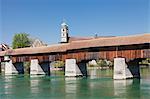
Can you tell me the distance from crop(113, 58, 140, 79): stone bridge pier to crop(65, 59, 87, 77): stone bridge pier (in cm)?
607

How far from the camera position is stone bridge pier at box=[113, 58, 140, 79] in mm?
31172

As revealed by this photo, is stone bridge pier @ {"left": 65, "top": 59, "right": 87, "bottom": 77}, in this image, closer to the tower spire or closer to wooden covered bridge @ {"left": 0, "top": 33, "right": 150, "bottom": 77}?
wooden covered bridge @ {"left": 0, "top": 33, "right": 150, "bottom": 77}

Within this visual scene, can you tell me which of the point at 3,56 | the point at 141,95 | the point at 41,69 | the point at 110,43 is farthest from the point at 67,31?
the point at 141,95

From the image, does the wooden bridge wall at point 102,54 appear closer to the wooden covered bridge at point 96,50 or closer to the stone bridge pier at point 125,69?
the wooden covered bridge at point 96,50

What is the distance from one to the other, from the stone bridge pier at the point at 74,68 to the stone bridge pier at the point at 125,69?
6.07m

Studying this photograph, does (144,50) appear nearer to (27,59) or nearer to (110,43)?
(110,43)

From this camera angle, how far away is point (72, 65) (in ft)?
123

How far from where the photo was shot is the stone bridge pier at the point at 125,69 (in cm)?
3117

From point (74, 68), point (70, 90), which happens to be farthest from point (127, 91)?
point (74, 68)

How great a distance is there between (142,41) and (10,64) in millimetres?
22716

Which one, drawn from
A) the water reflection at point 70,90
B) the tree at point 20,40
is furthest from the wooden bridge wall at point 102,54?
the tree at point 20,40

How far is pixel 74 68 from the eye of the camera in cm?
3703

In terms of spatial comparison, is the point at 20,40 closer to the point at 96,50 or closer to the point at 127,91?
the point at 96,50

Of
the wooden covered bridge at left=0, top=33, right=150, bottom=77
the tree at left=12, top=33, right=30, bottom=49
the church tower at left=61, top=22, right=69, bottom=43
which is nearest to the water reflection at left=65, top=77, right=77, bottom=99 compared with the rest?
the wooden covered bridge at left=0, top=33, right=150, bottom=77
